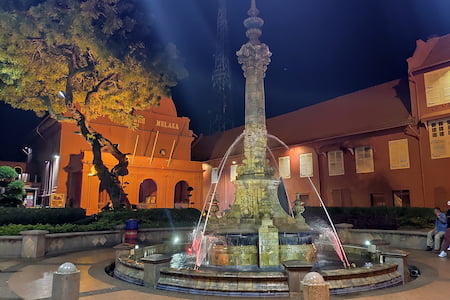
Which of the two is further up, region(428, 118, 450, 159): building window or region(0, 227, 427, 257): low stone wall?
region(428, 118, 450, 159): building window

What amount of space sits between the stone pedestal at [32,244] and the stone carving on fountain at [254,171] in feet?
19.3

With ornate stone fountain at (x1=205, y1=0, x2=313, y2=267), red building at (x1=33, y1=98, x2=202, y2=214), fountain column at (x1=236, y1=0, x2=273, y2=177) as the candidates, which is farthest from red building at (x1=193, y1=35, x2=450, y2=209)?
red building at (x1=33, y1=98, x2=202, y2=214)

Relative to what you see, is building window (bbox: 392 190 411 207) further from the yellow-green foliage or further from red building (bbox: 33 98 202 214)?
red building (bbox: 33 98 202 214)

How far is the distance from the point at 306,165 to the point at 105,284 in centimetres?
2351

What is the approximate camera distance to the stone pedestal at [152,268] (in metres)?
7.27

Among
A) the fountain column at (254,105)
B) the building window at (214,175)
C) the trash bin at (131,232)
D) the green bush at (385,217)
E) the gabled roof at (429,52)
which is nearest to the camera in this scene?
the fountain column at (254,105)

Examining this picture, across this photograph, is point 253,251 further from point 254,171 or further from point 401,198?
point 401,198

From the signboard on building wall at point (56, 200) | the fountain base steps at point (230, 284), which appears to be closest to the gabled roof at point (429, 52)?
the fountain base steps at point (230, 284)

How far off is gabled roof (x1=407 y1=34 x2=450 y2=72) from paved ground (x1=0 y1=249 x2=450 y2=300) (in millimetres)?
15942

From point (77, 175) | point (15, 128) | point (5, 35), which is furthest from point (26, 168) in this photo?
point (5, 35)

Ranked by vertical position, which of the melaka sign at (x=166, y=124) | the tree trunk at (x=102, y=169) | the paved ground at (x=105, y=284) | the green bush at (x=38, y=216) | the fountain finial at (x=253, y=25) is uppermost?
the melaka sign at (x=166, y=124)

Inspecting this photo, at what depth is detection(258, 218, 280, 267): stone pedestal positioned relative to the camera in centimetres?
907

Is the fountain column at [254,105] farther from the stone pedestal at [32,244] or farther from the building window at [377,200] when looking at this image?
the building window at [377,200]

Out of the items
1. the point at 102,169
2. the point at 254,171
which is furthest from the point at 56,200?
the point at 254,171
